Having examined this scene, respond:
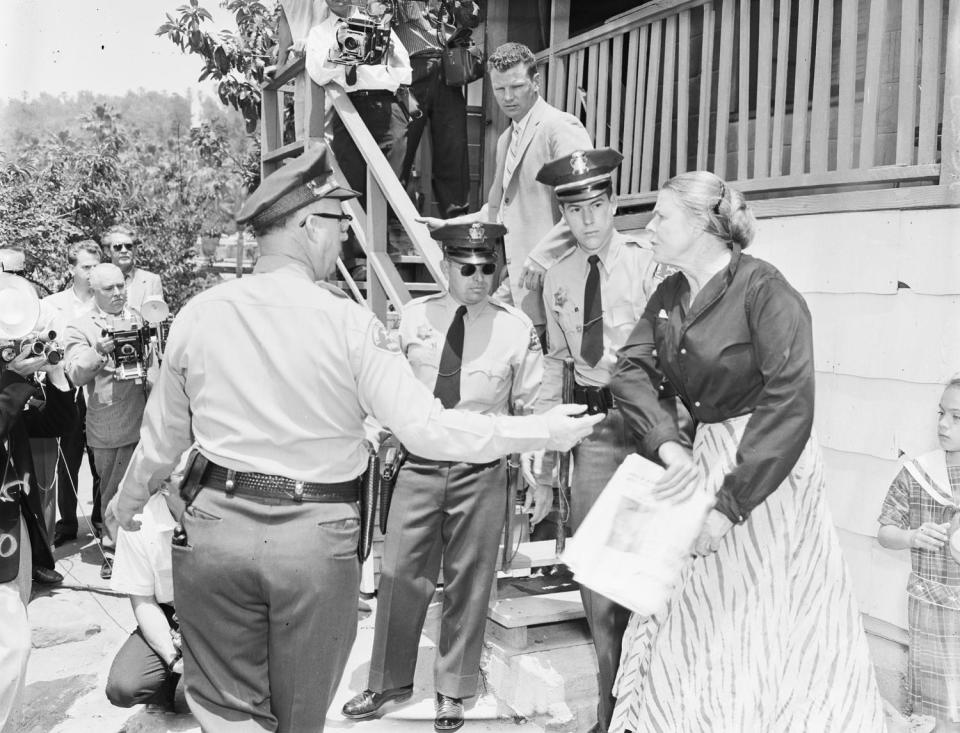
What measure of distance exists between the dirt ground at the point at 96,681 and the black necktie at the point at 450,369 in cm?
136

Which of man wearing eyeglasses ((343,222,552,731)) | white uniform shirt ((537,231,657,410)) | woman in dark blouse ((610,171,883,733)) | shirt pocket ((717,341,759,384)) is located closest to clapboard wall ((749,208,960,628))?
white uniform shirt ((537,231,657,410))

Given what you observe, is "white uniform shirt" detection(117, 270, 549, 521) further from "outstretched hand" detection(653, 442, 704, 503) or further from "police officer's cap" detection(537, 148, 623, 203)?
"police officer's cap" detection(537, 148, 623, 203)

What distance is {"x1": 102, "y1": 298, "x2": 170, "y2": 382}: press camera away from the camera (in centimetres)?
545

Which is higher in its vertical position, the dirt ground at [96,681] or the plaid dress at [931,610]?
the plaid dress at [931,610]

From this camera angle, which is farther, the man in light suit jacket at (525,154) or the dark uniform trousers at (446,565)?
the man in light suit jacket at (525,154)

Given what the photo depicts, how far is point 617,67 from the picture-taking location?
17.9 ft

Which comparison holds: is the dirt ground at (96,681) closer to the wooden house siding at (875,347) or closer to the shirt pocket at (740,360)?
the wooden house siding at (875,347)

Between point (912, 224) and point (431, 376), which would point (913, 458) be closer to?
point (912, 224)

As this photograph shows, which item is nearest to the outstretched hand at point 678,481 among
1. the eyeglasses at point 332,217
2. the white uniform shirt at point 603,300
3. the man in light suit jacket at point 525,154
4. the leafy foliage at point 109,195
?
the white uniform shirt at point 603,300

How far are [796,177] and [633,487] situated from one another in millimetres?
2113


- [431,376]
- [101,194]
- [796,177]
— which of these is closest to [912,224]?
[796,177]

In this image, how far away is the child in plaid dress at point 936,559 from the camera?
306 cm

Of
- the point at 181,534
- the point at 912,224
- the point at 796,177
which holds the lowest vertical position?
the point at 181,534

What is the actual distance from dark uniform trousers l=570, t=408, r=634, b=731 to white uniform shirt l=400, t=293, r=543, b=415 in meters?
0.40
